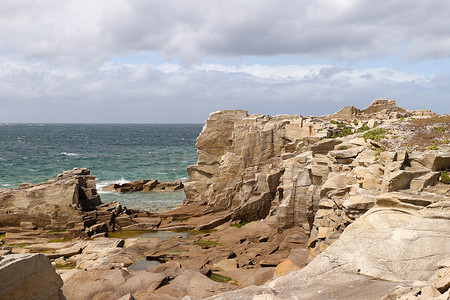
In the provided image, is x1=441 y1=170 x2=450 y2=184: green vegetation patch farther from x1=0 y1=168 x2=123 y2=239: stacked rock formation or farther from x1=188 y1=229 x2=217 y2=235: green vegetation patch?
x1=0 y1=168 x2=123 y2=239: stacked rock formation

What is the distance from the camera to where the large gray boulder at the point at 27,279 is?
11805mm

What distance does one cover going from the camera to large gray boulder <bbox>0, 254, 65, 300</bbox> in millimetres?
11805

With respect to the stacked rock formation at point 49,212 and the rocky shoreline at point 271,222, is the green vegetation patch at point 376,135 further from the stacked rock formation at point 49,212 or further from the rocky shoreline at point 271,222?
the stacked rock formation at point 49,212

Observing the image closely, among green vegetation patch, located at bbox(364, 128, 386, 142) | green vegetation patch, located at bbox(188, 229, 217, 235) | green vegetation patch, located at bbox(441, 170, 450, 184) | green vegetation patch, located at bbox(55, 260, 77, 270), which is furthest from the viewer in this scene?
Result: green vegetation patch, located at bbox(188, 229, 217, 235)

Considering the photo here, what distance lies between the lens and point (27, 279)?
12.5m

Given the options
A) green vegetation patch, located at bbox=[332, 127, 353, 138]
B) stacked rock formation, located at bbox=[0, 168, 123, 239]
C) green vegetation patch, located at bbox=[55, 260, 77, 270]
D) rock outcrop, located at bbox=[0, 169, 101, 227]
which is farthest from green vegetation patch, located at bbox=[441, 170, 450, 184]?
rock outcrop, located at bbox=[0, 169, 101, 227]

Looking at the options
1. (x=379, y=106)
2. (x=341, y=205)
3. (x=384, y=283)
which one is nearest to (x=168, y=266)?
(x=341, y=205)

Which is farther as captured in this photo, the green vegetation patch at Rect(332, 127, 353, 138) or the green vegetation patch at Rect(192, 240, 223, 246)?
the green vegetation patch at Rect(332, 127, 353, 138)

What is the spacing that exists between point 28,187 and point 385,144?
33180mm

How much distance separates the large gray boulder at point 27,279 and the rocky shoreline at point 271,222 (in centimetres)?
13

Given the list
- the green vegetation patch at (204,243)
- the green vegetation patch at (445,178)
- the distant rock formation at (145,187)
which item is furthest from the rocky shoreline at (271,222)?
the distant rock formation at (145,187)

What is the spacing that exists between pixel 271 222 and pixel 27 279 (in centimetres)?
2200

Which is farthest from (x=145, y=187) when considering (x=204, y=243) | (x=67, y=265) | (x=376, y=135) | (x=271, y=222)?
(x=376, y=135)

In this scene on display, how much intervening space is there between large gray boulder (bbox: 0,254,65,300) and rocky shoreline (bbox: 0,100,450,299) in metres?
0.13
